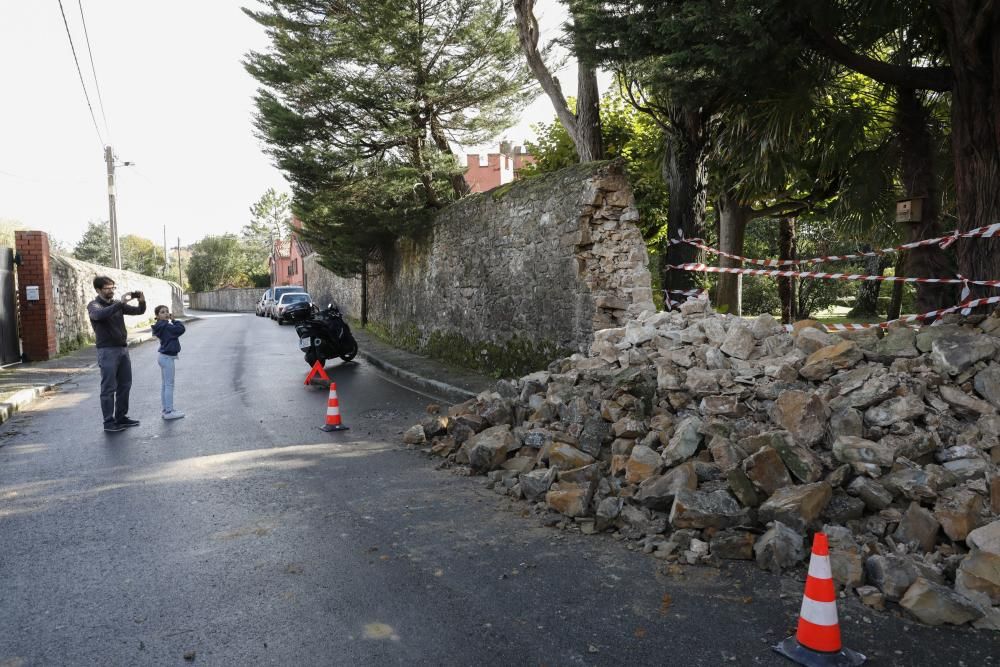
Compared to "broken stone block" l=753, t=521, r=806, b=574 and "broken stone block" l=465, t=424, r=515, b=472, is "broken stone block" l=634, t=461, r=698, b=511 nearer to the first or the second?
"broken stone block" l=753, t=521, r=806, b=574

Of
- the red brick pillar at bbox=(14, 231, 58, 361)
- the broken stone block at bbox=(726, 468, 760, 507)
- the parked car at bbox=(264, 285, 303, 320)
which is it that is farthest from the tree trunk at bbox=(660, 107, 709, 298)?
the parked car at bbox=(264, 285, 303, 320)

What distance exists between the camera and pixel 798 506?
13.8ft

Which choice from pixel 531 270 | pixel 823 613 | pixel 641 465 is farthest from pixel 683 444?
pixel 531 270

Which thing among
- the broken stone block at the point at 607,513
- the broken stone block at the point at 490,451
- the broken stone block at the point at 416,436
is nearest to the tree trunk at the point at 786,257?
the broken stone block at the point at 416,436

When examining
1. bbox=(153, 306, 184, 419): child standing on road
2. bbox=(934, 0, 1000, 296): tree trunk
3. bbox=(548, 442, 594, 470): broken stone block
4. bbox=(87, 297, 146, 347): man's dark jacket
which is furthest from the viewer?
bbox=(153, 306, 184, 419): child standing on road

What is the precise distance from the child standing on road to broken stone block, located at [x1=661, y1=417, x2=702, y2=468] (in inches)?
264

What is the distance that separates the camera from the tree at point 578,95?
11.2 m

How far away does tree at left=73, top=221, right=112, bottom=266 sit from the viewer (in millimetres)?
63688

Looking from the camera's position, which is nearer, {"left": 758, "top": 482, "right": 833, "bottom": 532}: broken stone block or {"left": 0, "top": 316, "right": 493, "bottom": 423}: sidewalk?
{"left": 758, "top": 482, "right": 833, "bottom": 532}: broken stone block

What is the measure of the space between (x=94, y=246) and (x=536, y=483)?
70.6 metres

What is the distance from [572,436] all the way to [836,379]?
2200 millimetres

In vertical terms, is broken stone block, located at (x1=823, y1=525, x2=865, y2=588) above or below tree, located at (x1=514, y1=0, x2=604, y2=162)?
below

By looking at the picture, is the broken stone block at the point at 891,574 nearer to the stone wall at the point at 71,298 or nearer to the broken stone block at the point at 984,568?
the broken stone block at the point at 984,568

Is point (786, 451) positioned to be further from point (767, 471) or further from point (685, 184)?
point (685, 184)
